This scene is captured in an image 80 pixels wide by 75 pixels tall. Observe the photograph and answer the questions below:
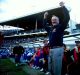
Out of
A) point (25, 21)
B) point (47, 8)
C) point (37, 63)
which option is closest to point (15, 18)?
point (25, 21)

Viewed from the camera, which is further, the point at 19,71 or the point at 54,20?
the point at 19,71

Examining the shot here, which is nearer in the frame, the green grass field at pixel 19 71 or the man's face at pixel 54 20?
the man's face at pixel 54 20

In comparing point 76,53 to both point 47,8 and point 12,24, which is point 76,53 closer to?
point 47,8

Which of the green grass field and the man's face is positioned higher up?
the man's face

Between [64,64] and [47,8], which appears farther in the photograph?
[47,8]

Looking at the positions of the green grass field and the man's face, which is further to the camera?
the green grass field

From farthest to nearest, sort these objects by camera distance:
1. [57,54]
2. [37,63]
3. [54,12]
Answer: [54,12] → [37,63] → [57,54]

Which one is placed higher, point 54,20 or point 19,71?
point 54,20

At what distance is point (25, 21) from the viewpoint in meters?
36.8

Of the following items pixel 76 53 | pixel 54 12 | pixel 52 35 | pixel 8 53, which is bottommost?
pixel 8 53

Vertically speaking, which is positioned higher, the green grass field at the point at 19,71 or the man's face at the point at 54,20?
the man's face at the point at 54,20

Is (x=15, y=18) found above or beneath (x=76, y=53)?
above

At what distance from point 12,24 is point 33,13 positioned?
7.17 metres

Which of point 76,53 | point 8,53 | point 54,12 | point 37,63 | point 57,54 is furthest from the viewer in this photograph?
point 54,12
